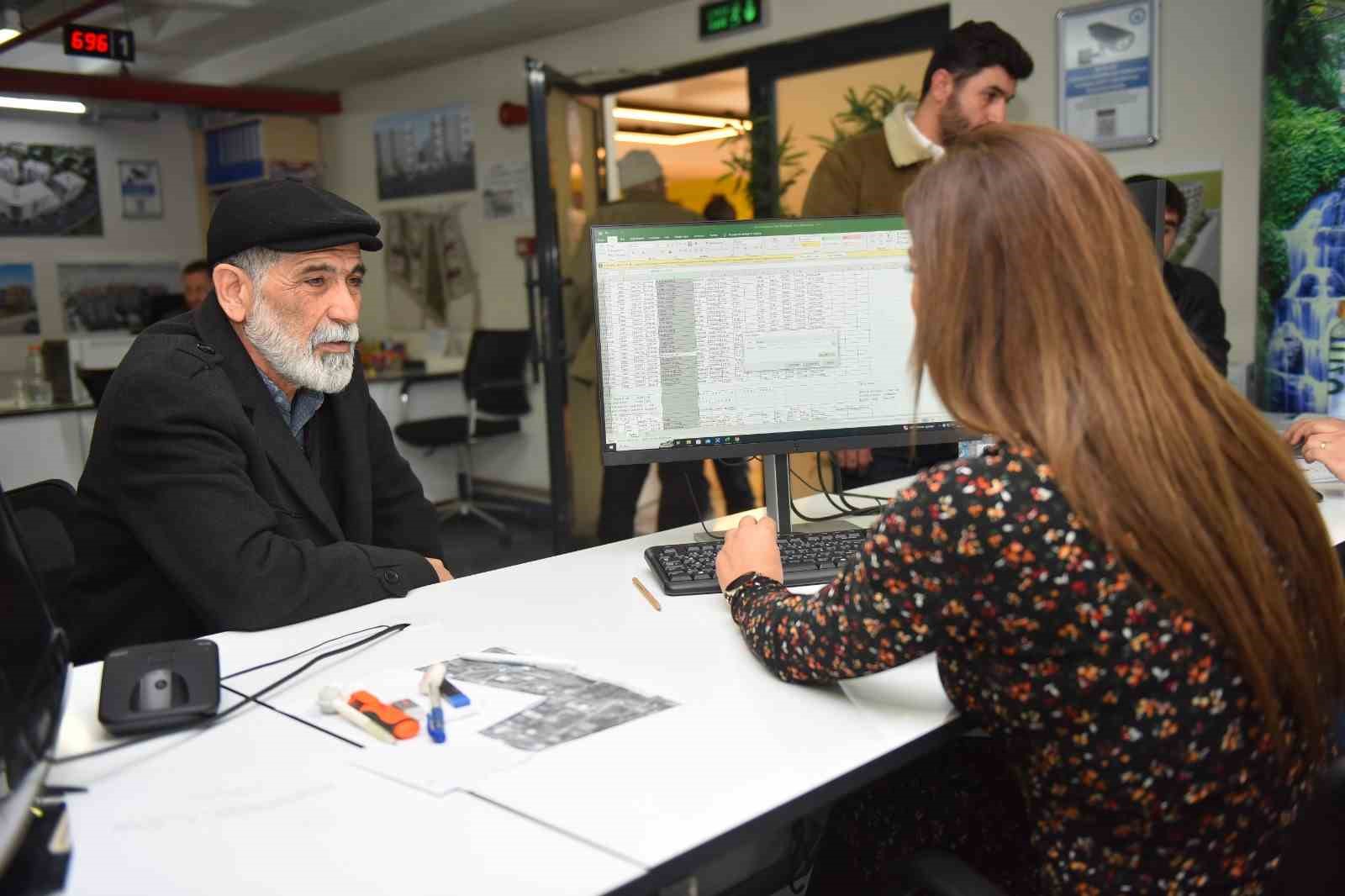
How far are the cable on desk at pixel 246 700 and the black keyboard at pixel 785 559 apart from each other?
379 millimetres

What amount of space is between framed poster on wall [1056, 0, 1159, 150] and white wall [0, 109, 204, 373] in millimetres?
6670

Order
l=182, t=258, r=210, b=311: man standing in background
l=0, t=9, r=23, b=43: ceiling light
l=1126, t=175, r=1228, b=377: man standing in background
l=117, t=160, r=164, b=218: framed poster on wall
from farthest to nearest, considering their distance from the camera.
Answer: l=117, t=160, r=164, b=218: framed poster on wall < l=182, t=258, r=210, b=311: man standing in background < l=0, t=9, r=23, b=43: ceiling light < l=1126, t=175, r=1228, b=377: man standing in background

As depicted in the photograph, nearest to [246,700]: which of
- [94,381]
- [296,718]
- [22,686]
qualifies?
[296,718]

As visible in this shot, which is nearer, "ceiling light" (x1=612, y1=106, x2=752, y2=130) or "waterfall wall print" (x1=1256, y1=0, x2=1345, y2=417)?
"waterfall wall print" (x1=1256, y1=0, x2=1345, y2=417)

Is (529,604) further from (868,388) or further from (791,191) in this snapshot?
(791,191)

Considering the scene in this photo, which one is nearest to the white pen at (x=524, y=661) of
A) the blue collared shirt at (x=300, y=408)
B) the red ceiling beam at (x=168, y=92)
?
the blue collared shirt at (x=300, y=408)

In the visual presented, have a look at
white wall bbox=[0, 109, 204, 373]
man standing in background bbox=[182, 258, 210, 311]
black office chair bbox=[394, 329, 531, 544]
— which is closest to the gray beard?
black office chair bbox=[394, 329, 531, 544]

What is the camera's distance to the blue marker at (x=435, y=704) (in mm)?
1026

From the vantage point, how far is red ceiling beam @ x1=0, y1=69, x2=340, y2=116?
659 cm

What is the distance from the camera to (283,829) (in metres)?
0.87

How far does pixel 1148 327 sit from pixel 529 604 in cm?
88

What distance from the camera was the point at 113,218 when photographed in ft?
26.1

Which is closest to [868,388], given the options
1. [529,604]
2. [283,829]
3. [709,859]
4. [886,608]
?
[529,604]

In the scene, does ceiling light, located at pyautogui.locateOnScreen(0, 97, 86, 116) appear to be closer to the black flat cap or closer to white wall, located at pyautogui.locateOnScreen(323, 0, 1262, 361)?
white wall, located at pyautogui.locateOnScreen(323, 0, 1262, 361)
